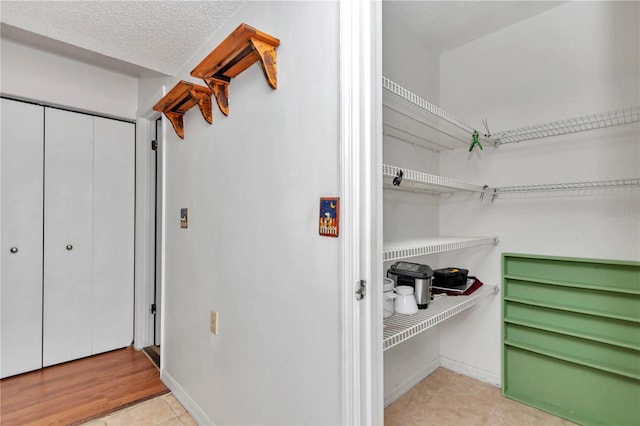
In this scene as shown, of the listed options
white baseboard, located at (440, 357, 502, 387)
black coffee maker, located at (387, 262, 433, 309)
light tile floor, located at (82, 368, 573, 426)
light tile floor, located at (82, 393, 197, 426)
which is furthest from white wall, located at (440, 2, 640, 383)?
light tile floor, located at (82, 393, 197, 426)

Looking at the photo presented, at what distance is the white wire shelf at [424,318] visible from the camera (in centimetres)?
128

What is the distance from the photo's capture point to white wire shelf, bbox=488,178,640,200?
1650 millimetres

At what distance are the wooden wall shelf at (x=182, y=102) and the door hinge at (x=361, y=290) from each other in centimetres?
131

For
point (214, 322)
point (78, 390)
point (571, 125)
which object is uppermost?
point (571, 125)

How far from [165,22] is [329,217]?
149 cm

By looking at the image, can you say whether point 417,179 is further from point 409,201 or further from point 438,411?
point 438,411

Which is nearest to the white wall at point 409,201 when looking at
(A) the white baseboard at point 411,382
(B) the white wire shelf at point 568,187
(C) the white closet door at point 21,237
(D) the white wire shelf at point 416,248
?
(A) the white baseboard at point 411,382

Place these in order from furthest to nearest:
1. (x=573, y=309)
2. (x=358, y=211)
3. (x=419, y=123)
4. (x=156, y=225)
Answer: (x=156, y=225) → (x=419, y=123) → (x=573, y=309) → (x=358, y=211)

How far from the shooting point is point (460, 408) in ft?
6.19

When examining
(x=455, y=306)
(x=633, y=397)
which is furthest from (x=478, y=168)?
(x=633, y=397)

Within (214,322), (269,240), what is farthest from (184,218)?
(269,240)

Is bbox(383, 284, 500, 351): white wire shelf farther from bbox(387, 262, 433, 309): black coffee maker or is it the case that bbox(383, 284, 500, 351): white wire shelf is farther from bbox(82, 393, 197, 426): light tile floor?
bbox(82, 393, 197, 426): light tile floor

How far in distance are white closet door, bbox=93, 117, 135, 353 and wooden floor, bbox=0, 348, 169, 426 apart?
27 centimetres

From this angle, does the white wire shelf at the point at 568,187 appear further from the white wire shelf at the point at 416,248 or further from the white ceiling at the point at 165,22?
the white ceiling at the point at 165,22
